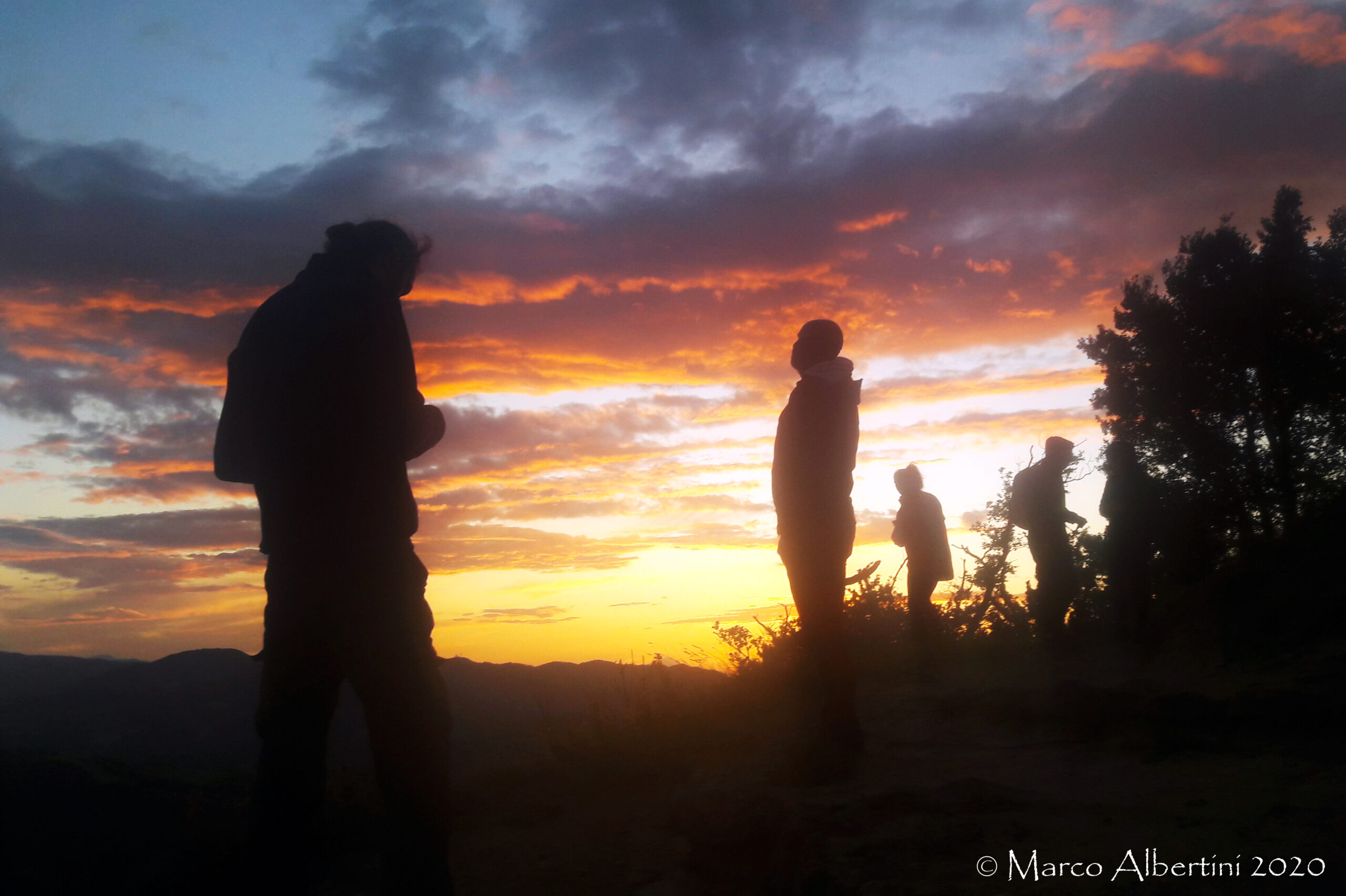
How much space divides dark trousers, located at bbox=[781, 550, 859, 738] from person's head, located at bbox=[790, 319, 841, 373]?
1.04 metres

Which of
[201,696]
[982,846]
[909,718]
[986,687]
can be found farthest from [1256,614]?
[201,696]

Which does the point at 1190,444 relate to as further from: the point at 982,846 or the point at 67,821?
the point at 67,821

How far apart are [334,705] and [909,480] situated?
7.00 meters

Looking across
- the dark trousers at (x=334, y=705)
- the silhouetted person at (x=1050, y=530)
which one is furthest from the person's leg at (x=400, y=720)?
the silhouetted person at (x=1050, y=530)

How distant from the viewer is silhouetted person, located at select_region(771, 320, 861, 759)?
3846 millimetres

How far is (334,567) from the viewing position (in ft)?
6.75

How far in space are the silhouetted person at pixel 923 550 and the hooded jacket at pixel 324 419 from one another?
6.32 m

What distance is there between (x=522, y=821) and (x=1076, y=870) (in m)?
2.76

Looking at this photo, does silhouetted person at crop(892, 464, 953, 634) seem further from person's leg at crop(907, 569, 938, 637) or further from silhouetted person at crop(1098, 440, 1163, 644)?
silhouetted person at crop(1098, 440, 1163, 644)

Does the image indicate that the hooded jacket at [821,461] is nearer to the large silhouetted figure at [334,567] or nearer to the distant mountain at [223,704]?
the distant mountain at [223,704]

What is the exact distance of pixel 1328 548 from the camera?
25.5 ft

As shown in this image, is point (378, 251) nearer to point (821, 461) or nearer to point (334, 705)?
point (334, 705)

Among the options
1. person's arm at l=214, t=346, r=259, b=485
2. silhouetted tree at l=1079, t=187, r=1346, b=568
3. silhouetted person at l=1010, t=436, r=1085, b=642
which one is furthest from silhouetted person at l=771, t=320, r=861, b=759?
silhouetted tree at l=1079, t=187, r=1346, b=568

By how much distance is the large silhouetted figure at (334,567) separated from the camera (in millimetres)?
2049
